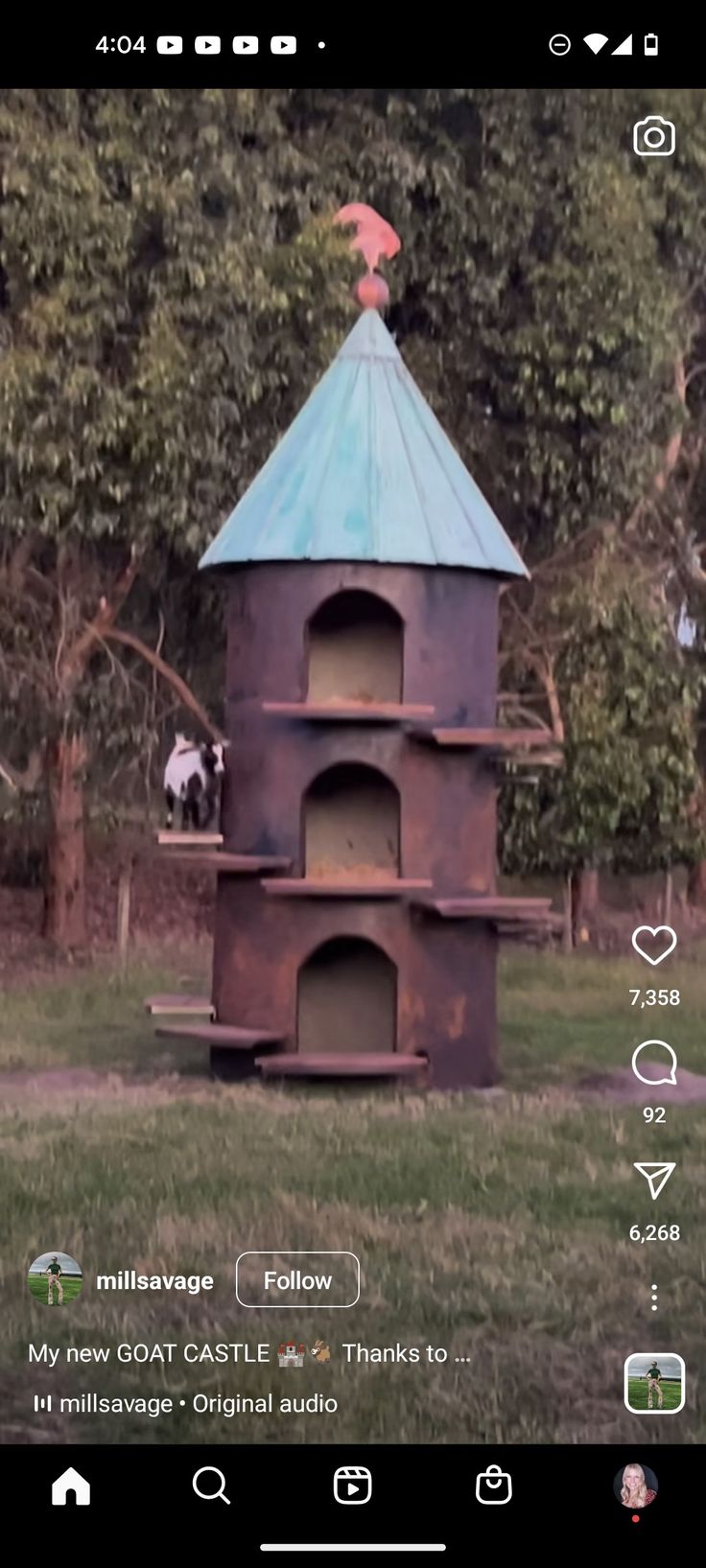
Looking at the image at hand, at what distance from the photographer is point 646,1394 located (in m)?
3.75

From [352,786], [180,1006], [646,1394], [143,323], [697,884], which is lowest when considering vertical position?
[646,1394]

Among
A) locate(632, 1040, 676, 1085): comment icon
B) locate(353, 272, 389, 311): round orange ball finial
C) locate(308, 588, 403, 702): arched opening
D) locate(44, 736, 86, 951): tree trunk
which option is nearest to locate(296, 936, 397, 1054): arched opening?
locate(308, 588, 403, 702): arched opening

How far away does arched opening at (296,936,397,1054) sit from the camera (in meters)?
8.48

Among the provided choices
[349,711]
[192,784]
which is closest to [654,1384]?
[349,711]

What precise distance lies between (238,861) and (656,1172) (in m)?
3.69

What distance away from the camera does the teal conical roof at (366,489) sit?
821 cm
